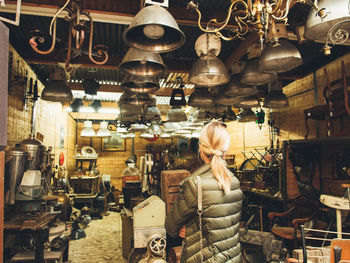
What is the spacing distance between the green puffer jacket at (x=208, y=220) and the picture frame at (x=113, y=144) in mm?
12150

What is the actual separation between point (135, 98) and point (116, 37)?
132cm

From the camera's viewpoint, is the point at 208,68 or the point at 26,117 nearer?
the point at 208,68

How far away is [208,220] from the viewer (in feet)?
6.58

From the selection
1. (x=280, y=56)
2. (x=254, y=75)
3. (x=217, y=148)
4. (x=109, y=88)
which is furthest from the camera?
(x=109, y=88)

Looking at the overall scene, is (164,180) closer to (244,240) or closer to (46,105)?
(244,240)

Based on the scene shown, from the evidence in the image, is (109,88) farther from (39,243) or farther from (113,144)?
(113,144)

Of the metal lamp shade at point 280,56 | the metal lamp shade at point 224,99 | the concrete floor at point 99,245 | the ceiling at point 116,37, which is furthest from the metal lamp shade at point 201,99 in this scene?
the concrete floor at point 99,245

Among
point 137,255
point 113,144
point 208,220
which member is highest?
point 113,144

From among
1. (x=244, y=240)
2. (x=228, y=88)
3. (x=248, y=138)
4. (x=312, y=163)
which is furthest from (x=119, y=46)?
(x=248, y=138)

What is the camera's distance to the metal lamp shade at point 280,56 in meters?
2.50

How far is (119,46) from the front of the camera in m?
5.09

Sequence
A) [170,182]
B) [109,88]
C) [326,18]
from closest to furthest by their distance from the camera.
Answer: [326,18] < [170,182] < [109,88]

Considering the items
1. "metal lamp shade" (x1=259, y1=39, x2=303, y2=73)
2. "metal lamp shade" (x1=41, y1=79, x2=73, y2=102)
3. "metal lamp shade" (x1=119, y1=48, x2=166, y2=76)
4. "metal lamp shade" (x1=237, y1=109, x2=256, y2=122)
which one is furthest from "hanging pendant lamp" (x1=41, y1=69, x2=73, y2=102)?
"metal lamp shade" (x1=237, y1=109, x2=256, y2=122)

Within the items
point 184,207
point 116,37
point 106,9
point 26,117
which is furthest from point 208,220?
point 26,117
